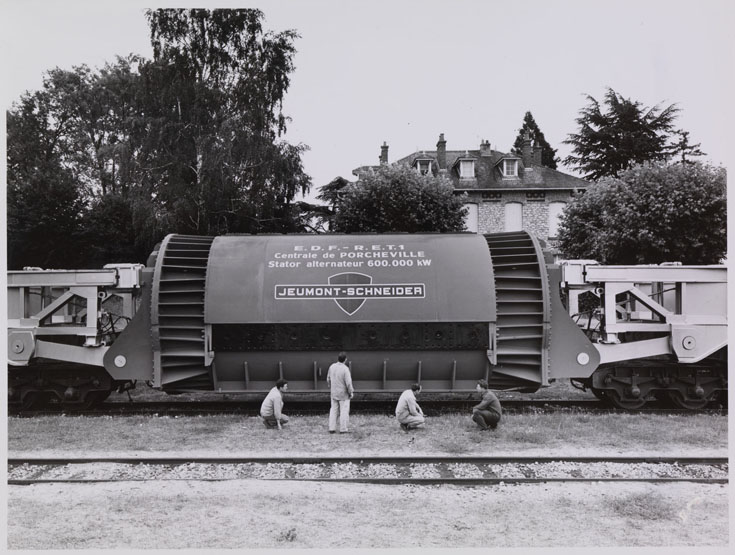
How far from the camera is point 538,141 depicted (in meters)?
61.2

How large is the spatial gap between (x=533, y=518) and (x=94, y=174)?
34708 millimetres

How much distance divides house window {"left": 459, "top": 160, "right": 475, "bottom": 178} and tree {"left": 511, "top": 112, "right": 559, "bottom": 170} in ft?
79.6

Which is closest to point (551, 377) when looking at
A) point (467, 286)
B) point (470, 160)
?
point (467, 286)

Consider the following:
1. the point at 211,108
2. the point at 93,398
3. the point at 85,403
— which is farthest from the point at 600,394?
the point at 211,108

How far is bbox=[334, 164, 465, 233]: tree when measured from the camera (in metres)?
24.7

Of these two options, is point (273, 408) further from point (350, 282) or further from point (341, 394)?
point (350, 282)

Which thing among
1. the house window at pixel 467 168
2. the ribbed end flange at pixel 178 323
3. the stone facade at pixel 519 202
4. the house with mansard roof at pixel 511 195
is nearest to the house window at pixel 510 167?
the house with mansard roof at pixel 511 195

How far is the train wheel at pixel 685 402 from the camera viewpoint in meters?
12.4

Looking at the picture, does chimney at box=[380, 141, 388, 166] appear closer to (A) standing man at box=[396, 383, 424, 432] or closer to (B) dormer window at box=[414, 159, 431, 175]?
(B) dormer window at box=[414, 159, 431, 175]

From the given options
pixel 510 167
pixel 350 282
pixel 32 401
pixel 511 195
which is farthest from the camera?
pixel 510 167

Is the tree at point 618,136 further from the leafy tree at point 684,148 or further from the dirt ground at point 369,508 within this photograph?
the dirt ground at point 369,508

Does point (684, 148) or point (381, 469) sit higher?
point (684, 148)

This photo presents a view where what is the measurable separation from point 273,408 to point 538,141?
56505mm

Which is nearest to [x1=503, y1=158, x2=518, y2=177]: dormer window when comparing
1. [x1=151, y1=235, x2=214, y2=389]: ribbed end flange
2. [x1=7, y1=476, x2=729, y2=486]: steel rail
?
[x1=151, y1=235, x2=214, y2=389]: ribbed end flange
